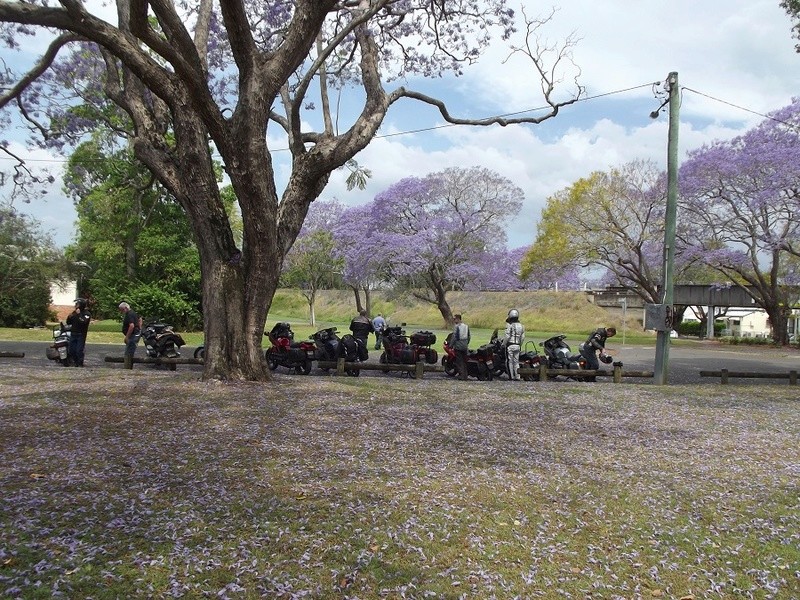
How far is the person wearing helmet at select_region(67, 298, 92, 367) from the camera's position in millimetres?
13469

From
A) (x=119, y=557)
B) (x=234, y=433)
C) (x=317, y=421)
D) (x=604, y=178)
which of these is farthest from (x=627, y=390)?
(x=604, y=178)

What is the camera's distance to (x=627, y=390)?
38.9ft

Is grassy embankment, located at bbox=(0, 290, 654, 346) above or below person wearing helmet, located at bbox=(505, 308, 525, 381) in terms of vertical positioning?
Result: above

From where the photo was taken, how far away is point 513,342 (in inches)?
516

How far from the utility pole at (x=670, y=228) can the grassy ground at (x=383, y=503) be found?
4.86m

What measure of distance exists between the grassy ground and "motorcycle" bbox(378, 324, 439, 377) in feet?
21.0

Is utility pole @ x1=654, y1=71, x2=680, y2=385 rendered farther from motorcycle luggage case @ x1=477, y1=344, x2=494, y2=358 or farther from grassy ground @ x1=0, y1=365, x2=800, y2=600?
grassy ground @ x1=0, y1=365, x2=800, y2=600

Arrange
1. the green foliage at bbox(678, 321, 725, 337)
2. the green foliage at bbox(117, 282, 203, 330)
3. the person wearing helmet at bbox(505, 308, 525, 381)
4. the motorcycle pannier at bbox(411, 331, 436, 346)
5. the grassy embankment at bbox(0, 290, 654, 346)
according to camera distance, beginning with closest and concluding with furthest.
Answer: the person wearing helmet at bbox(505, 308, 525, 381) → the motorcycle pannier at bbox(411, 331, 436, 346) → the green foliage at bbox(117, 282, 203, 330) → the grassy embankment at bbox(0, 290, 654, 346) → the green foliage at bbox(678, 321, 725, 337)

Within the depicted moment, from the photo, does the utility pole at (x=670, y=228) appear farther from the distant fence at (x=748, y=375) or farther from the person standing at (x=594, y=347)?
the distant fence at (x=748, y=375)

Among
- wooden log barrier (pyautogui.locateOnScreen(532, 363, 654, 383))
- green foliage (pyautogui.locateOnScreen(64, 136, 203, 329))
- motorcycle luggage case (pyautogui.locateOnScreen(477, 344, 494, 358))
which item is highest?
green foliage (pyautogui.locateOnScreen(64, 136, 203, 329))

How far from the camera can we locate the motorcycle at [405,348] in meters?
14.7

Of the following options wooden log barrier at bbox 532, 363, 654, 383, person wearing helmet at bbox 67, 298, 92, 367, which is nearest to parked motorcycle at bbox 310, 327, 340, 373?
wooden log barrier at bbox 532, 363, 654, 383

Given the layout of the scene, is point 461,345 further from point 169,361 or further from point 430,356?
point 169,361

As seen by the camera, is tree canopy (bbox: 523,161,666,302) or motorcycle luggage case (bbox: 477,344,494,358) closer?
motorcycle luggage case (bbox: 477,344,494,358)
